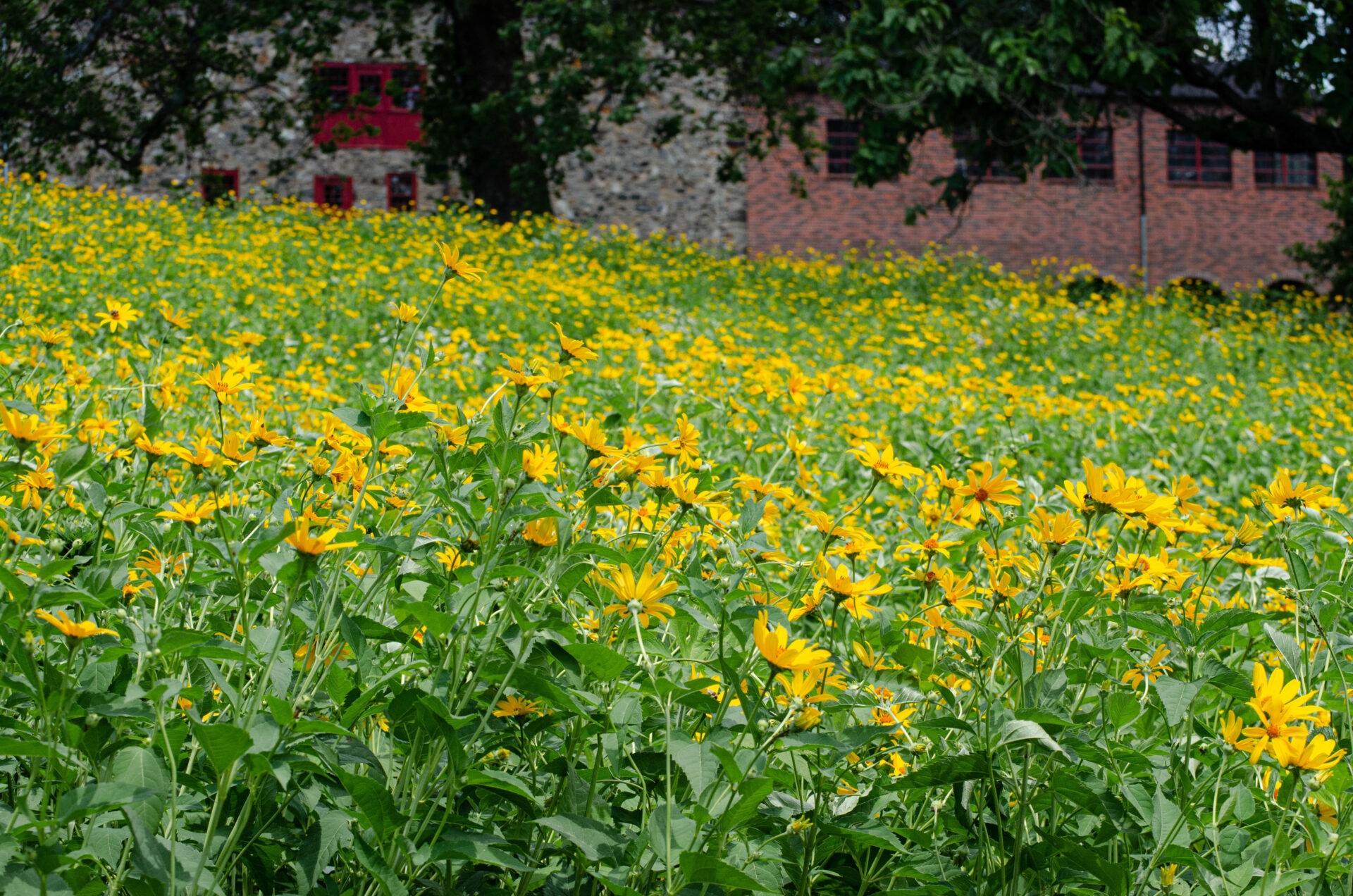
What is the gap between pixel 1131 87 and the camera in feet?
40.8

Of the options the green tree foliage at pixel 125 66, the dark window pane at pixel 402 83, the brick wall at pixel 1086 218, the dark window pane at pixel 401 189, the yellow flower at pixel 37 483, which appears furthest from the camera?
the dark window pane at pixel 401 189

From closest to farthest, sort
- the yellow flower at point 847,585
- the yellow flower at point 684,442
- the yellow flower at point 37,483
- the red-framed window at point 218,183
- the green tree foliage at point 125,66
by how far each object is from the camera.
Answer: the yellow flower at point 847,585 → the yellow flower at point 37,483 → the yellow flower at point 684,442 → the green tree foliage at point 125,66 → the red-framed window at point 218,183

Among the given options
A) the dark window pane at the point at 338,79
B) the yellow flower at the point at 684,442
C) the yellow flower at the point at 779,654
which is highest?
the dark window pane at the point at 338,79

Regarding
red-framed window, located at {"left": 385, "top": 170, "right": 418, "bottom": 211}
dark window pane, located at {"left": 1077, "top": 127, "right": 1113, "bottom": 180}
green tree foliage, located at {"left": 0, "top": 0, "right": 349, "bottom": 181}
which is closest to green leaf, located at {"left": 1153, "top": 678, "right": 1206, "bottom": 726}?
green tree foliage, located at {"left": 0, "top": 0, "right": 349, "bottom": 181}

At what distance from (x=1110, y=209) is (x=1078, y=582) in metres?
22.0

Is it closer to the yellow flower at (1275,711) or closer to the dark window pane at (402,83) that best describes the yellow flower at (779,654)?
the yellow flower at (1275,711)

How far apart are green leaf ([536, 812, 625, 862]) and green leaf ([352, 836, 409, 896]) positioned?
17 cm

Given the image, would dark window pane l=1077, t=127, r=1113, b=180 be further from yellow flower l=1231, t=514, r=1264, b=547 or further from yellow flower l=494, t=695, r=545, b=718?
yellow flower l=494, t=695, r=545, b=718

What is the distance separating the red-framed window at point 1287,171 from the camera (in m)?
22.3

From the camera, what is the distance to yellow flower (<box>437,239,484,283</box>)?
1.61 m

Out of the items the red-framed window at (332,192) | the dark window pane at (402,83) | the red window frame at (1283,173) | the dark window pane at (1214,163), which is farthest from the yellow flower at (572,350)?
the red window frame at (1283,173)

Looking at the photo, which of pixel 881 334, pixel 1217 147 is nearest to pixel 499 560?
pixel 881 334

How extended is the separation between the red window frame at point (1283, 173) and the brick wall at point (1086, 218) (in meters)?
0.18

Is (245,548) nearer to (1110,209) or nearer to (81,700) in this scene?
(81,700)
